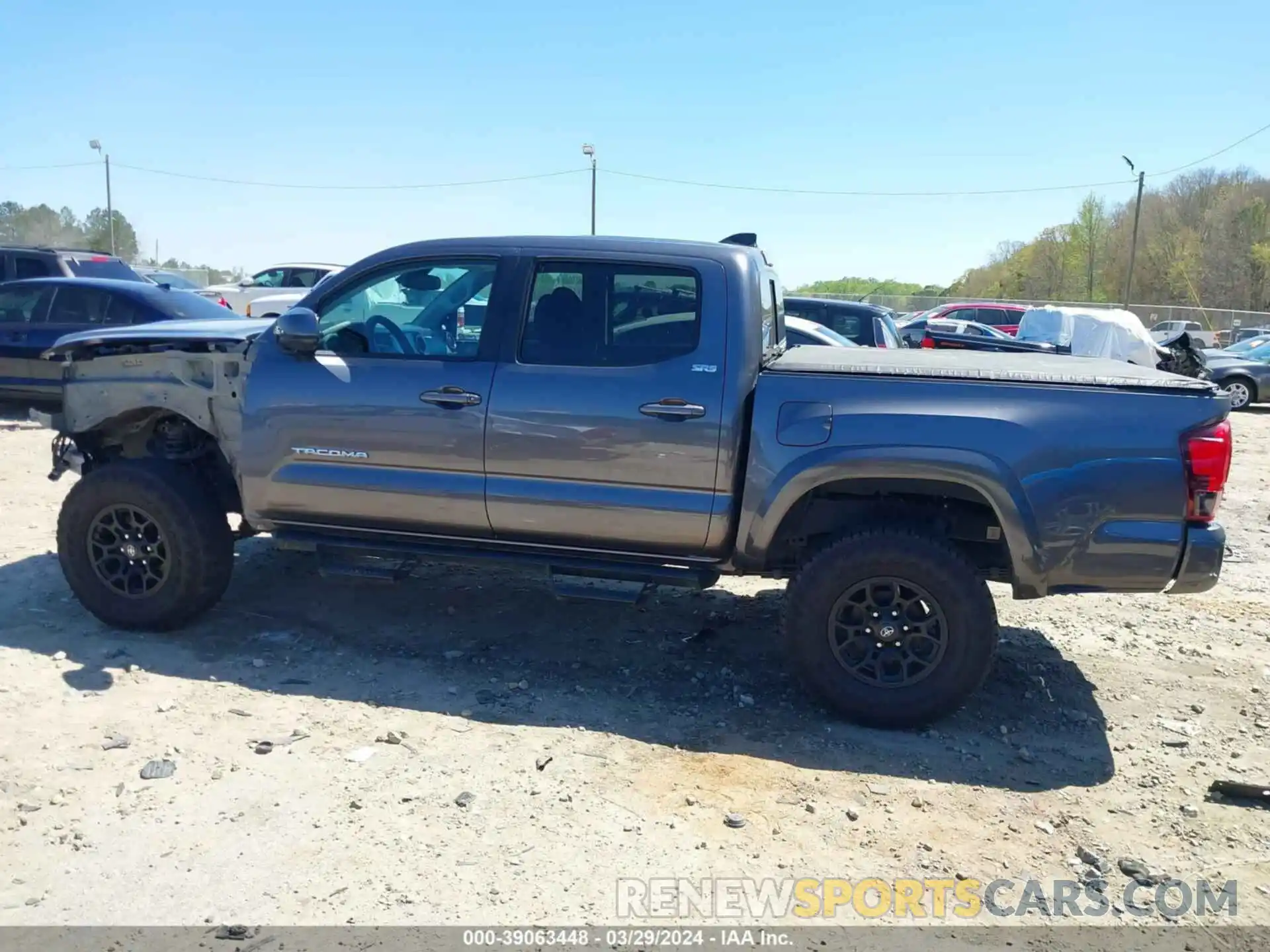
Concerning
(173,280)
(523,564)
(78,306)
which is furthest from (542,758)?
(173,280)

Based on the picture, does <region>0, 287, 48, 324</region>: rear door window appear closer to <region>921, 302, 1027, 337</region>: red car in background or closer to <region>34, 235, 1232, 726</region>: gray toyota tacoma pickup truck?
<region>34, 235, 1232, 726</region>: gray toyota tacoma pickup truck

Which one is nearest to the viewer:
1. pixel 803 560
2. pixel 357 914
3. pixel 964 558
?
pixel 357 914

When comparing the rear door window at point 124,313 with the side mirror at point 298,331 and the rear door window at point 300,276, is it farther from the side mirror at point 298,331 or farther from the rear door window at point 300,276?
the rear door window at point 300,276

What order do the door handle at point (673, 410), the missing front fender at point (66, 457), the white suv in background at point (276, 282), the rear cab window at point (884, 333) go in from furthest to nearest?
the white suv in background at point (276, 282) → the rear cab window at point (884, 333) → the missing front fender at point (66, 457) → the door handle at point (673, 410)

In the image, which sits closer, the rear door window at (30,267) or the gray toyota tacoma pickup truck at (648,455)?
the gray toyota tacoma pickup truck at (648,455)

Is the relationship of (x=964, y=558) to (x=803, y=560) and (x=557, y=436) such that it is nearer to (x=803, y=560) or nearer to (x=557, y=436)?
(x=803, y=560)

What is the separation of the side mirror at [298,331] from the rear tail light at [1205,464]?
3.81 meters

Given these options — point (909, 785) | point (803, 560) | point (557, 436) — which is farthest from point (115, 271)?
point (909, 785)

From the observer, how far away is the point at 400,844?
329cm

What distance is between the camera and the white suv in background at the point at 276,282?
755 inches

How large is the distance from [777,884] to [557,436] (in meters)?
2.12

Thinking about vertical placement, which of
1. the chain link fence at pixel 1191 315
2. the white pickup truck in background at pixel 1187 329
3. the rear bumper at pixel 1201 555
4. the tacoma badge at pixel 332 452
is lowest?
the rear bumper at pixel 1201 555
